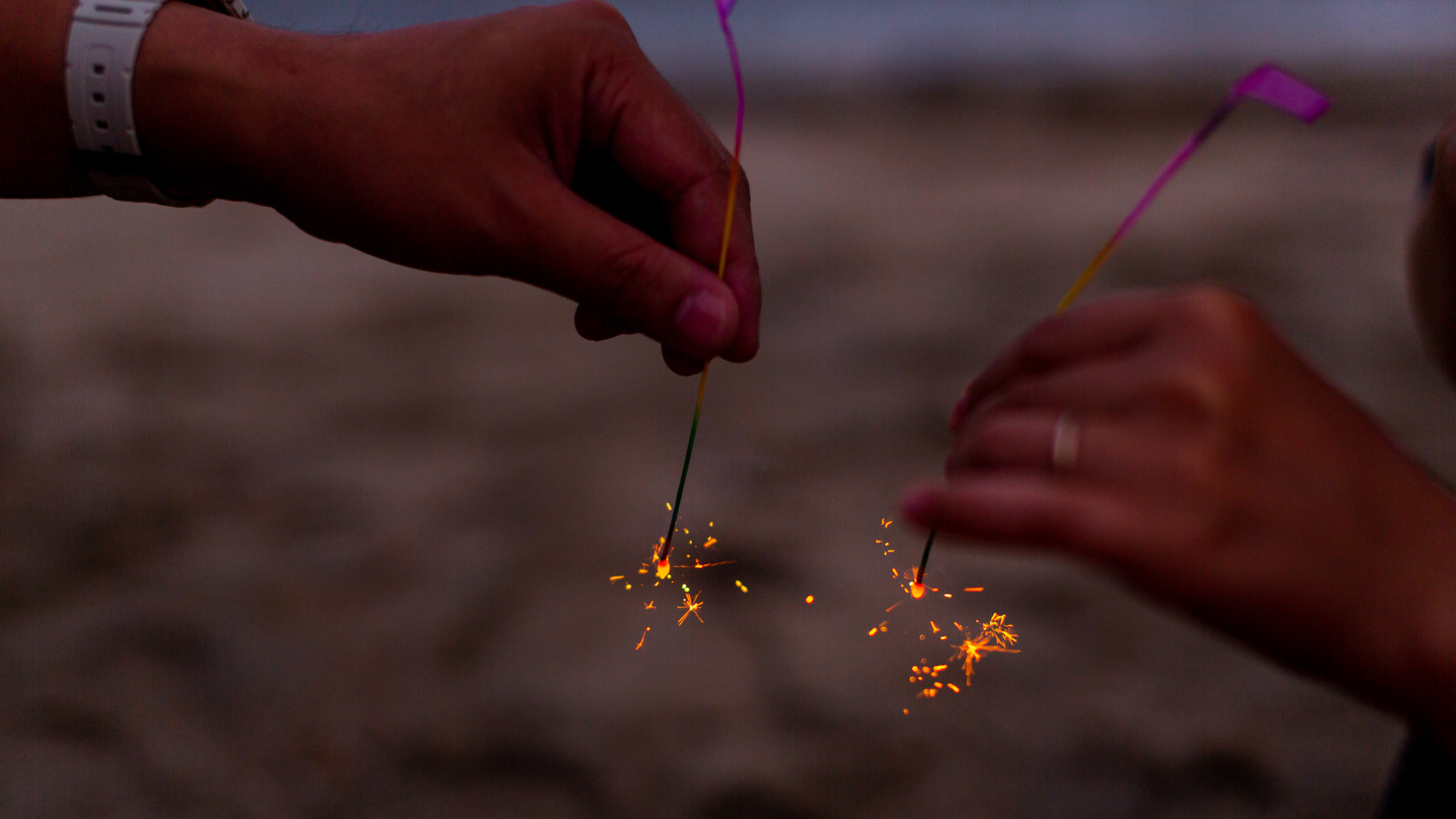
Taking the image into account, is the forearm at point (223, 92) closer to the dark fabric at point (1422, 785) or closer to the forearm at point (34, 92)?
the forearm at point (34, 92)

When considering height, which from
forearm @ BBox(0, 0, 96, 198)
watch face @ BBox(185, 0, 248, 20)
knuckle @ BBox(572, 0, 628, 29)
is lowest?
forearm @ BBox(0, 0, 96, 198)

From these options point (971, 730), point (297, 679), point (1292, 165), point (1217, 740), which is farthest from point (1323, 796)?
point (1292, 165)

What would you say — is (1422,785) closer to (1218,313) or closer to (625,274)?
(1218,313)

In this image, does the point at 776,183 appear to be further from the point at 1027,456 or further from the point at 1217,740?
the point at 1027,456

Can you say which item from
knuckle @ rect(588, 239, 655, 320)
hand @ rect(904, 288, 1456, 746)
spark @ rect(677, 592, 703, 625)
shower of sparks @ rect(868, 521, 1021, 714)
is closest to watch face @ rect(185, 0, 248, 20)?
knuckle @ rect(588, 239, 655, 320)

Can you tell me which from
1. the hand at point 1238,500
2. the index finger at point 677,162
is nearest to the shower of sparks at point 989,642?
the index finger at point 677,162

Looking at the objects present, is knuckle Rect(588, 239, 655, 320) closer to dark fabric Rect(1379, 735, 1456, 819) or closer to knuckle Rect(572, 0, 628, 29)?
knuckle Rect(572, 0, 628, 29)
